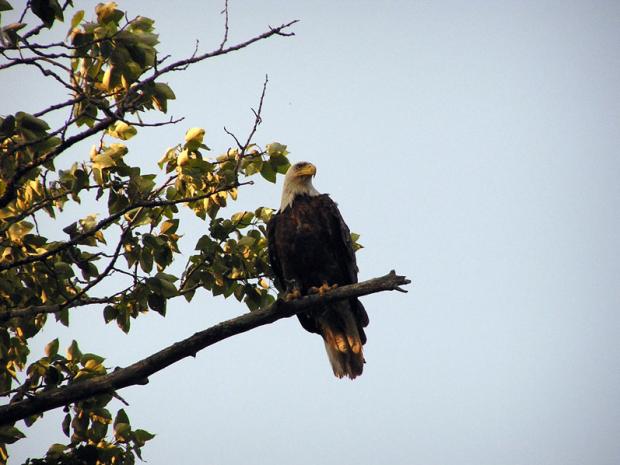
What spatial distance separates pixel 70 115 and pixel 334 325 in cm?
378

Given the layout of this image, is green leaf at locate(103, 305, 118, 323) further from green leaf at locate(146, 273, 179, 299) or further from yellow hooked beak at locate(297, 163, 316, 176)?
yellow hooked beak at locate(297, 163, 316, 176)

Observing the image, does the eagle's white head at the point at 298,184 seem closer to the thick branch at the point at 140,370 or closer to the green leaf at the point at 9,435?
the thick branch at the point at 140,370

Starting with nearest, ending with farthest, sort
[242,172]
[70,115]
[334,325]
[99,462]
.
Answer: [70,115] < [99,462] < [242,172] < [334,325]

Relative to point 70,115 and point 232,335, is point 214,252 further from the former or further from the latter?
point 70,115

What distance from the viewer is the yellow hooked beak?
7.85 metres

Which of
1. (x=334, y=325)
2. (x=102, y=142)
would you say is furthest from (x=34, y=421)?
(x=334, y=325)

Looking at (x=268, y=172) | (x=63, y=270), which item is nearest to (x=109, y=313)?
(x=63, y=270)

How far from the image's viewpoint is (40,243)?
4871mm

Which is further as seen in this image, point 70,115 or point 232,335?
point 232,335

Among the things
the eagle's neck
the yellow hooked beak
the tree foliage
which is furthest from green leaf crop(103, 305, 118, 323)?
the yellow hooked beak

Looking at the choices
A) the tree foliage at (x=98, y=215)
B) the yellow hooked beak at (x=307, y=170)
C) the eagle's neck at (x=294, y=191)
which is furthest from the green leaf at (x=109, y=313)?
the yellow hooked beak at (x=307, y=170)

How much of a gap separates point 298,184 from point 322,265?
1116 mm

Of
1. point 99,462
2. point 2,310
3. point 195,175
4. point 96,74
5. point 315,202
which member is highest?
point 315,202

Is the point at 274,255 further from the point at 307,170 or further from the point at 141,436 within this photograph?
the point at 141,436
